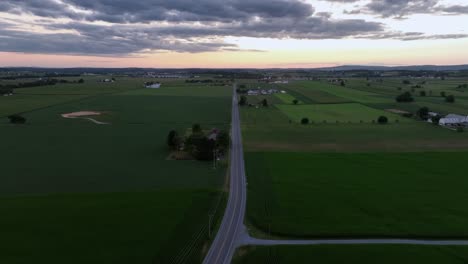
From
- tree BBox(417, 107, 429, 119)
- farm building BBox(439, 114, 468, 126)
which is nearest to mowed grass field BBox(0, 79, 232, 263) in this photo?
farm building BBox(439, 114, 468, 126)

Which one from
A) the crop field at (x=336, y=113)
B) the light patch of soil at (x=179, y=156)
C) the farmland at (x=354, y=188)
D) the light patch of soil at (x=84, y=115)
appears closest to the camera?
the farmland at (x=354, y=188)

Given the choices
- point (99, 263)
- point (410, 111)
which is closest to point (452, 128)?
point (410, 111)

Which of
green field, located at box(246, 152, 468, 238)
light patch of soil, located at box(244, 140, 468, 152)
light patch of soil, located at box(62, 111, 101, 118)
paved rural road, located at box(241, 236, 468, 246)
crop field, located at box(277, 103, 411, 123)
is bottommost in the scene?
paved rural road, located at box(241, 236, 468, 246)

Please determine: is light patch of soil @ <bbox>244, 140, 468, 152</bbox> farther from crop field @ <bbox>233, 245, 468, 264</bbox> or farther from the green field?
crop field @ <bbox>233, 245, 468, 264</bbox>

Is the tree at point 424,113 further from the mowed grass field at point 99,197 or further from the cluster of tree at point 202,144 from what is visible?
the mowed grass field at point 99,197

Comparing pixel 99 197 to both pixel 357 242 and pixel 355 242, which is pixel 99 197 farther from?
pixel 357 242

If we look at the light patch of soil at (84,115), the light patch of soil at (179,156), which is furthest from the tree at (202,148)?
the light patch of soil at (84,115)

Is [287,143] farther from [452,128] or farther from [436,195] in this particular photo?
[452,128]
